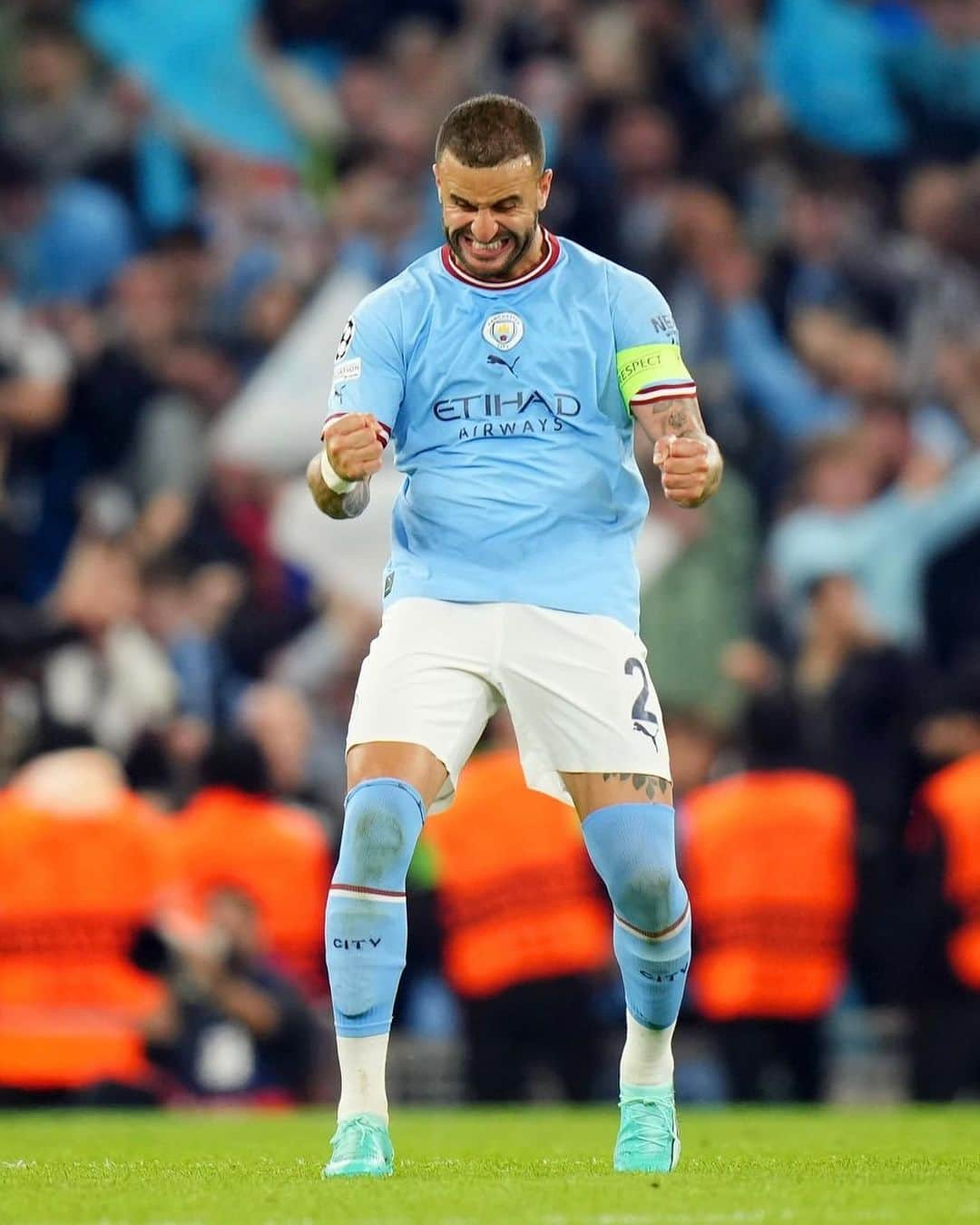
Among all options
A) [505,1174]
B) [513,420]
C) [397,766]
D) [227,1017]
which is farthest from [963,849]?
[397,766]

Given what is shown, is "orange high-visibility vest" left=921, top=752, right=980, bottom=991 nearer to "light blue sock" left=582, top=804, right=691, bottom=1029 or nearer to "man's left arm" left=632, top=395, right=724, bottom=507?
"light blue sock" left=582, top=804, right=691, bottom=1029

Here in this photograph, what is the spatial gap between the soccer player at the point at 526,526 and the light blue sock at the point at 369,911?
0.08 m

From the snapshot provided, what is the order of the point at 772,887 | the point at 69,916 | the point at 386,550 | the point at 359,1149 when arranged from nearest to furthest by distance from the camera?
the point at 359,1149, the point at 69,916, the point at 772,887, the point at 386,550

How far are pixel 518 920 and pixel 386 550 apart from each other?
10.2 feet

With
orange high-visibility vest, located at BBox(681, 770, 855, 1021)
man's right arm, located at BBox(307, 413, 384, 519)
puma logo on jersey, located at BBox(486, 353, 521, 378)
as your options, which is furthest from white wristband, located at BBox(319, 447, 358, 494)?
orange high-visibility vest, located at BBox(681, 770, 855, 1021)

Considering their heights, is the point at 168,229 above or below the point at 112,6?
below

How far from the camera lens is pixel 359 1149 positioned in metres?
6.20

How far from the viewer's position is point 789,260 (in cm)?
1558

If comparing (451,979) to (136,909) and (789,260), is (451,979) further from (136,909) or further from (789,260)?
(789,260)

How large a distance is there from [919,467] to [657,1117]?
7.80m

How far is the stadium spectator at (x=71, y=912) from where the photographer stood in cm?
1087

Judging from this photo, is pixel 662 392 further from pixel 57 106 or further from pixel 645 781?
pixel 57 106

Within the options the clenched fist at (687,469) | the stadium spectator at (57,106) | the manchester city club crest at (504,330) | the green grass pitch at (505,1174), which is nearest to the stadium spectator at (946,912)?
the green grass pitch at (505,1174)

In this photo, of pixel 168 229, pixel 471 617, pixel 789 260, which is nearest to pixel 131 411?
pixel 168 229
